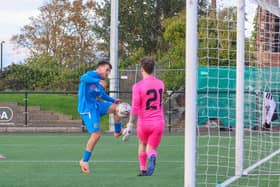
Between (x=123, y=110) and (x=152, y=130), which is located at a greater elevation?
(x=123, y=110)

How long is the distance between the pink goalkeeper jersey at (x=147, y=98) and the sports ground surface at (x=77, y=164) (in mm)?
1022

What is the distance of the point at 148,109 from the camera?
456 inches

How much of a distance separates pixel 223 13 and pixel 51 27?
4222 cm

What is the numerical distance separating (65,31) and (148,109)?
42.5 metres

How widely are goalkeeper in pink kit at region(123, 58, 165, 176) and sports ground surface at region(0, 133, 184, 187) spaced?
51cm

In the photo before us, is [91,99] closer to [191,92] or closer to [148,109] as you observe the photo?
[148,109]

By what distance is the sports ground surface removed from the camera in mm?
11438

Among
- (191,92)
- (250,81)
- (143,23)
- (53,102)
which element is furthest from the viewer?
(143,23)

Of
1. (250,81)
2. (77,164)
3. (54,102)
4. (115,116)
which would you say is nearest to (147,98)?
(115,116)

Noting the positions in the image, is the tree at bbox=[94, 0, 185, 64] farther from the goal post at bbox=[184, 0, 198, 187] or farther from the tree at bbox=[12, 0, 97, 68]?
the goal post at bbox=[184, 0, 198, 187]

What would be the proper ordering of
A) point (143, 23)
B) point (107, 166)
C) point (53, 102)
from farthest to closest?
point (143, 23) → point (53, 102) → point (107, 166)

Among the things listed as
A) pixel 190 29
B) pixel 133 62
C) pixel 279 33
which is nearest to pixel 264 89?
pixel 279 33

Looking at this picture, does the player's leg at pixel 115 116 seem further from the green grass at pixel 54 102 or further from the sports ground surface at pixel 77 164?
the green grass at pixel 54 102

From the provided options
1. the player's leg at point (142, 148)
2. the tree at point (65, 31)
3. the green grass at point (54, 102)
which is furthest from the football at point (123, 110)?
the tree at point (65, 31)
